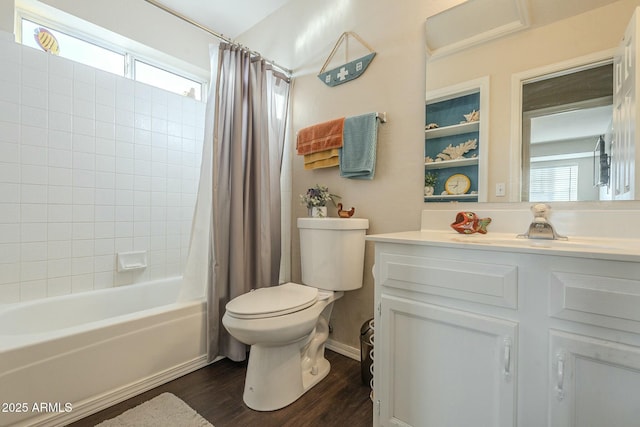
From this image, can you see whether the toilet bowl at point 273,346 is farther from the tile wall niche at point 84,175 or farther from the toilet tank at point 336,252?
the tile wall niche at point 84,175

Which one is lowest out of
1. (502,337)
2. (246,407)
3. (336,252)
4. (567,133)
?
(246,407)

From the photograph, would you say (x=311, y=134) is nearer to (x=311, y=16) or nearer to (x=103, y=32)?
(x=311, y=16)

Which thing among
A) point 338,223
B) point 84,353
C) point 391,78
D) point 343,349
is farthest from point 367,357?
point 391,78

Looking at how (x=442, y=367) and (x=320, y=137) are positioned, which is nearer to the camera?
(x=442, y=367)

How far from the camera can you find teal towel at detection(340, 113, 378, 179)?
1.62 meters

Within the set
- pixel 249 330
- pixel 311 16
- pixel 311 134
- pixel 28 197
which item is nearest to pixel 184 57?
pixel 311 16

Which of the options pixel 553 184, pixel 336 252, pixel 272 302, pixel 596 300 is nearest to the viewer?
pixel 596 300

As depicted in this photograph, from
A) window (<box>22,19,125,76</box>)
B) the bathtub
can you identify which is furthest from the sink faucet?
window (<box>22,19,125,76</box>)

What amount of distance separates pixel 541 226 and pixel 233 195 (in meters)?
1.51

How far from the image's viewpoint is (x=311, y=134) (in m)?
1.90

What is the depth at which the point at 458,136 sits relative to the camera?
4.56 ft

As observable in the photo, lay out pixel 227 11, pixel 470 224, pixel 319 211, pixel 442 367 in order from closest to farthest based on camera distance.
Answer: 1. pixel 442 367
2. pixel 470 224
3. pixel 319 211
4. pixel 227 11

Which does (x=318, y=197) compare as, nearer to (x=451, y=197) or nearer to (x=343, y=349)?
(x=451, y=197)

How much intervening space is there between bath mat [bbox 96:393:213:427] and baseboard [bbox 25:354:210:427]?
0.11m
